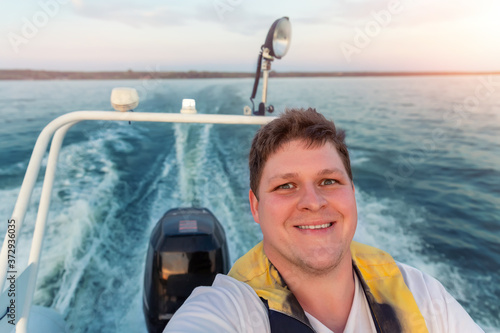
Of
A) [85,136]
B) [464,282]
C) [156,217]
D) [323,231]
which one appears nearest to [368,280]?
[323,231]

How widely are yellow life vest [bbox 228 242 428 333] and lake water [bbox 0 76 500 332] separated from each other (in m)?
2.07

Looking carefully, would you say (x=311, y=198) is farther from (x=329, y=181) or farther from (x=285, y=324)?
(x=285, y=324)

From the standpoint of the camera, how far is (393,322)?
1197 millimetres

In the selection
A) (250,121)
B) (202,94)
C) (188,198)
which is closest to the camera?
(250,121)

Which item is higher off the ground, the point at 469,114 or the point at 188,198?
the point at 469,114

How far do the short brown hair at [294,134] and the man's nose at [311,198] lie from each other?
175 mm

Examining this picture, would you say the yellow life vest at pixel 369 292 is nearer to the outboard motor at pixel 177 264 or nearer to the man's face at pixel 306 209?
the man's face at pixel 306 209

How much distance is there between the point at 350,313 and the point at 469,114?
642 inches

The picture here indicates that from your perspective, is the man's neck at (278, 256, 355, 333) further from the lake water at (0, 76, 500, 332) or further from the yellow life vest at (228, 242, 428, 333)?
the lake water at (0, 76, 500, 332)

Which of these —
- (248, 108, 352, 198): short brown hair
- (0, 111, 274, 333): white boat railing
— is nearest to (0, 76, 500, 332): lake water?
(0, 111, 274, 333): white boat railing

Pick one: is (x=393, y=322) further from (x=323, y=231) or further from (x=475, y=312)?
(x=475, y=312)

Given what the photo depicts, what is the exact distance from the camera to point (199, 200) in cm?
570

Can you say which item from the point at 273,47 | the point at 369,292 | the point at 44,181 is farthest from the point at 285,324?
the point at 273,47

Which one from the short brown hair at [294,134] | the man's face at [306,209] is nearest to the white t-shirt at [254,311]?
the man's face at [306,209]
